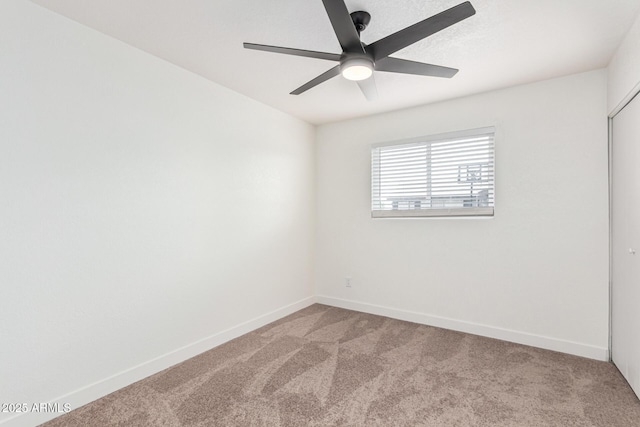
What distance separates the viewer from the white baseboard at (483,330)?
2.71 metres

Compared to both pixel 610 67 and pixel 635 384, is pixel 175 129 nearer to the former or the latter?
pixel 610 67

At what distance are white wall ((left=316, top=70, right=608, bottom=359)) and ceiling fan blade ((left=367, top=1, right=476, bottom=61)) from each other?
74.9 inches

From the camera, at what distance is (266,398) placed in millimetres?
2113

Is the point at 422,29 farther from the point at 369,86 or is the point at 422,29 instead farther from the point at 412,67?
the point at 369,86

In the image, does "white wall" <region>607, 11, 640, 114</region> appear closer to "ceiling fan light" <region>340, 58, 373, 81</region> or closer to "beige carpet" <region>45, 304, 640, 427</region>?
"ceiling fan light" <region>340, 58, 373, 81</region>

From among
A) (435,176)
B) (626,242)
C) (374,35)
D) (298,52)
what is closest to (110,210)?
(298,52)

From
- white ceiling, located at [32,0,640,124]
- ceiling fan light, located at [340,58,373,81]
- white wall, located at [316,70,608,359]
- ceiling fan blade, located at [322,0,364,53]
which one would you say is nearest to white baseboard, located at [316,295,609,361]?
white wall, located at [316,70,608,359]

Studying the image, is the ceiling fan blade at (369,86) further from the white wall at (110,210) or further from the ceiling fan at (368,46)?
the white wall at (110,210)

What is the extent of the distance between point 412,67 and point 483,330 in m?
2.62

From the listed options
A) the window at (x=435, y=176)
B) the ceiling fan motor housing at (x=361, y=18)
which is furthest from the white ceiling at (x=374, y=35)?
the window at (x=435, y=176)

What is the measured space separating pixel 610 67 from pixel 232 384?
379cm

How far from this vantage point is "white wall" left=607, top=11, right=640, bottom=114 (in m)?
2.01

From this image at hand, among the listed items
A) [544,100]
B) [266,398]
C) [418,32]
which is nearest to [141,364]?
[266,398]

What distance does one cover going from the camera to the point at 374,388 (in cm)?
223
